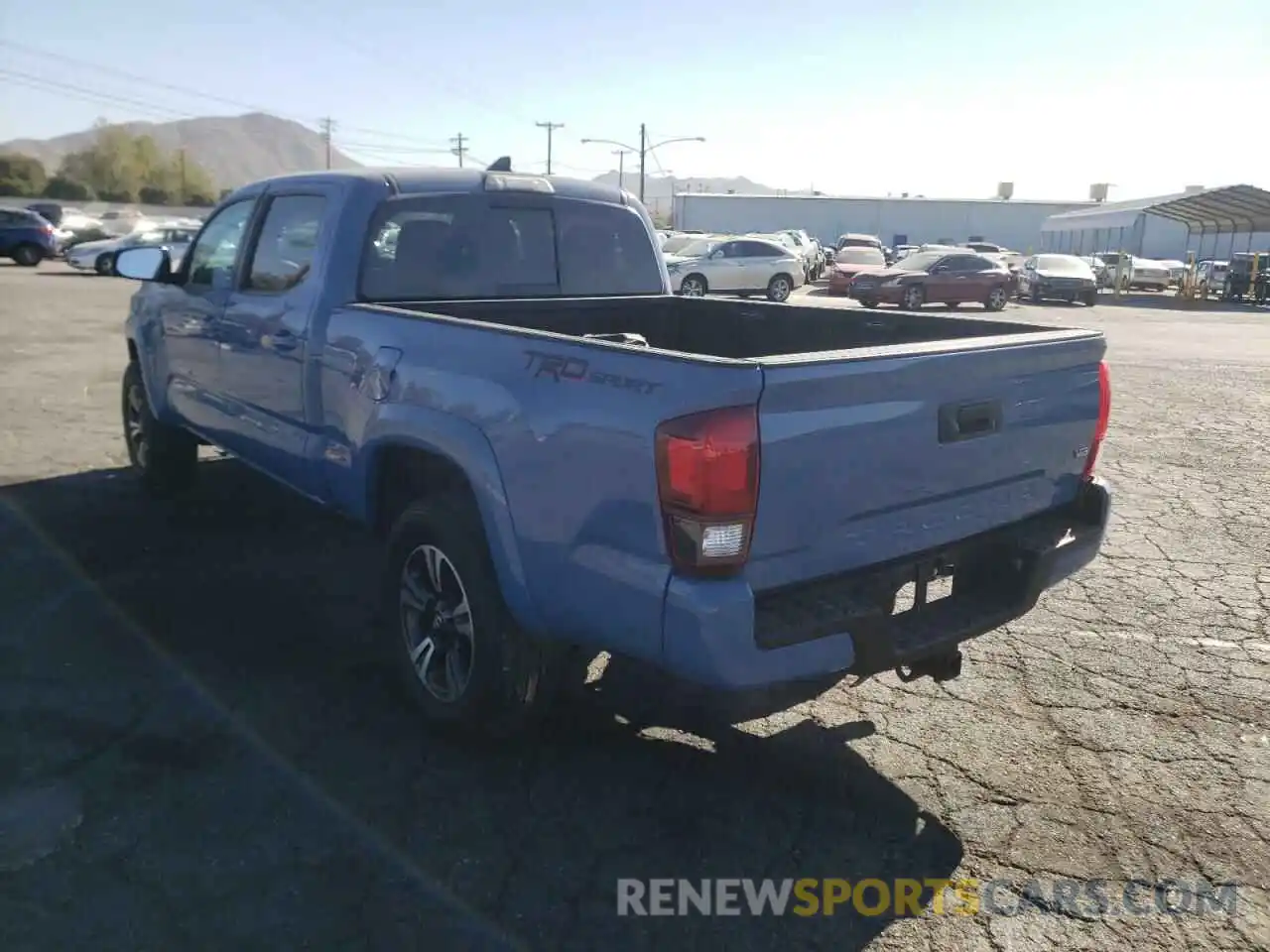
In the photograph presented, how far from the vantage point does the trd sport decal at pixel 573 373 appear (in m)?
2.76

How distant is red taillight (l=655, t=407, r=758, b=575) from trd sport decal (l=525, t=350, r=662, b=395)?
0.51 feet

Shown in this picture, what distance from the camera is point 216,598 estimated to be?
5043 mm

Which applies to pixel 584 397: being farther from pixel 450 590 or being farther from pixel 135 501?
pixel 135 501

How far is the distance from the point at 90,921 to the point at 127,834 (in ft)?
1.34

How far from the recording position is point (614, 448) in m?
2.80

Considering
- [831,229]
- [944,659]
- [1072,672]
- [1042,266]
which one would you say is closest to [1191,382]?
[1072,672]

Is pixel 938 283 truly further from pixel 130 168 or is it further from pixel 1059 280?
pixel 130 168

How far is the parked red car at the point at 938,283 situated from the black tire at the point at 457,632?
23.5 metres

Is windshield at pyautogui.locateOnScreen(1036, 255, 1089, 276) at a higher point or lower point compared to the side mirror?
higher

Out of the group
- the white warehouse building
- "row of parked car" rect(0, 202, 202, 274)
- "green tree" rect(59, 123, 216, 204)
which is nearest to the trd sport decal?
"row of parked car" rect(0, 202, 202, 274)

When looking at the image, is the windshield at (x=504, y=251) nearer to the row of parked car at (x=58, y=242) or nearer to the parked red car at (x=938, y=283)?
the parked red car at (x=938, y=283)

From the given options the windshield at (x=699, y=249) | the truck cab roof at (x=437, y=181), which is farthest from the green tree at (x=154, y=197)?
the truck cab roof at (x=437, y=181)

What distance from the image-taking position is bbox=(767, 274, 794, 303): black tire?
27.1m

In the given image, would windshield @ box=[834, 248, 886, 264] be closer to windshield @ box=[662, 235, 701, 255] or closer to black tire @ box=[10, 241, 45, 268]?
windshield @ box=[662, 235, 701, 255]
